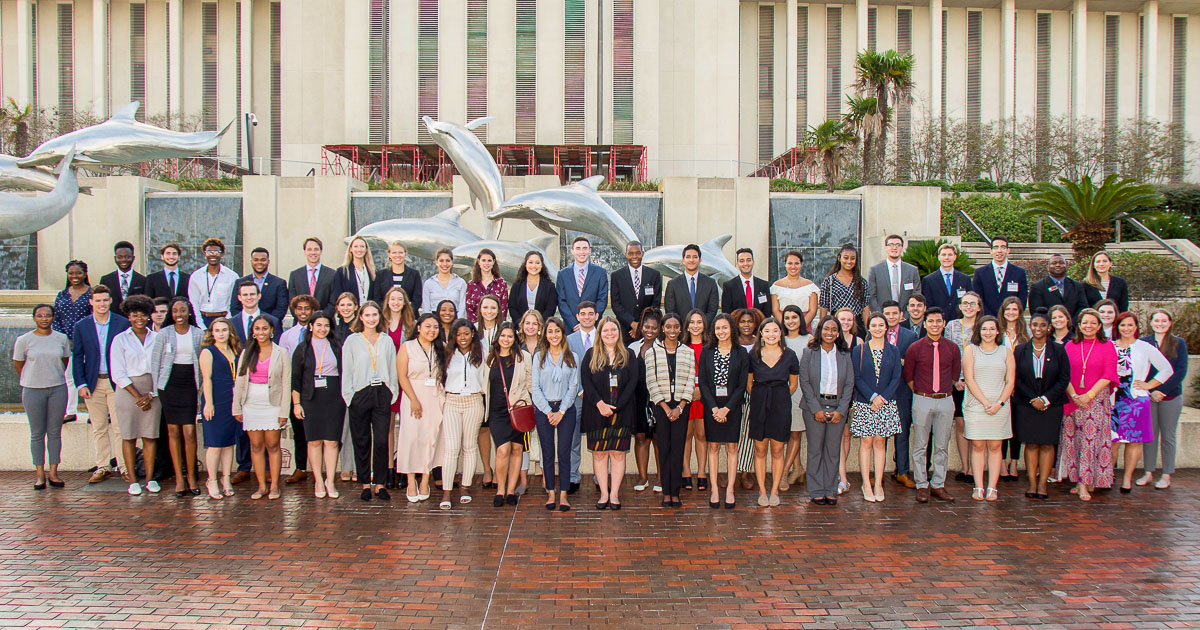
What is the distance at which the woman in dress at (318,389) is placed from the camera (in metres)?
7.57

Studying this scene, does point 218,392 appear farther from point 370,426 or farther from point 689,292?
point 689,292

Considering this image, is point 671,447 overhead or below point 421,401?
below

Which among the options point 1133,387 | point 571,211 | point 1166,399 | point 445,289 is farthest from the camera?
point 571,211

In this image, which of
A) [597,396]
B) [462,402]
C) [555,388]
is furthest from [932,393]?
[462,402]

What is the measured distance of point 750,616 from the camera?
5102mm

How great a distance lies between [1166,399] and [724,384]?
4.74 meters

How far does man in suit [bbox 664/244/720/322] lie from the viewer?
29.1ft

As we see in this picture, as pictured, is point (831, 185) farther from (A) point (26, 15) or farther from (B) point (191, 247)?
(A) point (26, 15)

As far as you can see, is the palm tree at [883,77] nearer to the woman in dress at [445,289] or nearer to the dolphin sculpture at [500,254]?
the dolphin sculpture at [500,254]

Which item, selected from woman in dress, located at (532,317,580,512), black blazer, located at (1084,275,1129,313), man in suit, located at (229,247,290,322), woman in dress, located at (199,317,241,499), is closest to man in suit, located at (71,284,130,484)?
woman in dress, located at (199,317,241,499)

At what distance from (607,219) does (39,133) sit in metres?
33.8

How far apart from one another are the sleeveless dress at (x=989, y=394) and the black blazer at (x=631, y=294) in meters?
3.38

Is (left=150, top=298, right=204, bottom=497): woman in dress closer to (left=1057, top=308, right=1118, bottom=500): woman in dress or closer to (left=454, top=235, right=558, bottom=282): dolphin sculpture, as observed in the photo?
(left=454, top=235, right=558, bottom=282): dolphin sculpture

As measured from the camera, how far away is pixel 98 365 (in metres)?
7.93
